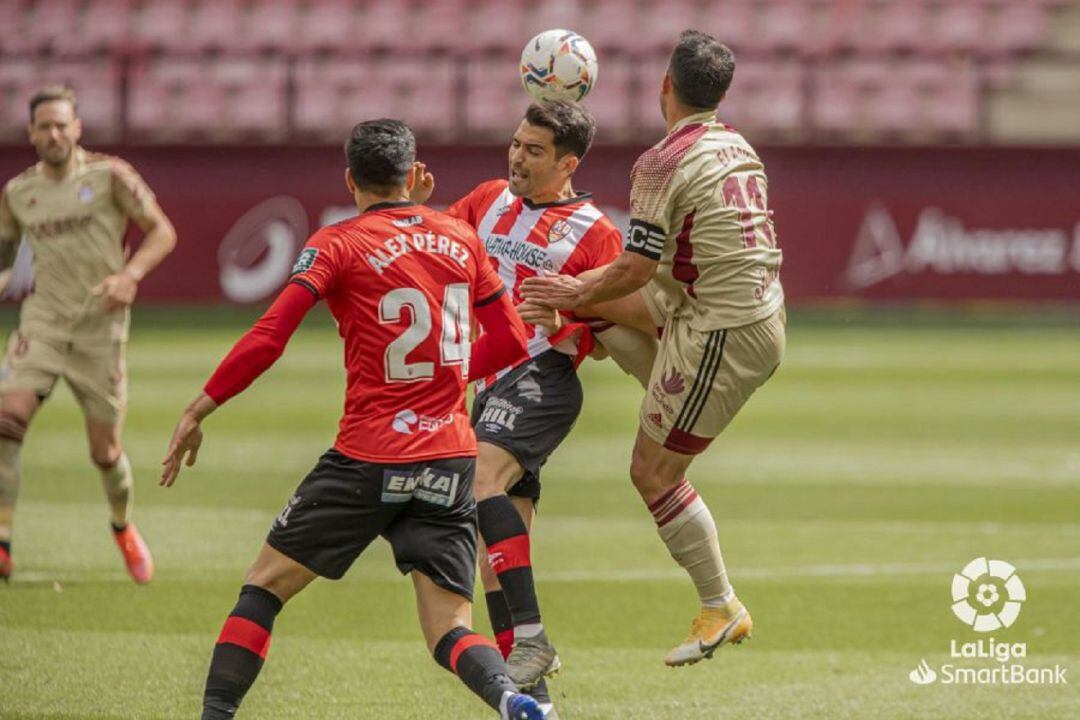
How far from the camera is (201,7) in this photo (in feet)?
Result: 98.7

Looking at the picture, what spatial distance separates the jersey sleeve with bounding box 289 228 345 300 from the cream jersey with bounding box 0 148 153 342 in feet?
13.7

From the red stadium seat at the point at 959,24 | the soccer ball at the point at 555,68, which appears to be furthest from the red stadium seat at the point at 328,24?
the soccer ball at the point at 555,68

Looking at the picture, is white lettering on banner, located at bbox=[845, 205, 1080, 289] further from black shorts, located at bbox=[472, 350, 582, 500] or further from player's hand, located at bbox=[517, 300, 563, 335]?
player's hand, located at bbox=[517, 300, 563, 335]

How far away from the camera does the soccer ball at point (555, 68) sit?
7.66m

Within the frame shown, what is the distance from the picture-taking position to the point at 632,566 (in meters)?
10.1

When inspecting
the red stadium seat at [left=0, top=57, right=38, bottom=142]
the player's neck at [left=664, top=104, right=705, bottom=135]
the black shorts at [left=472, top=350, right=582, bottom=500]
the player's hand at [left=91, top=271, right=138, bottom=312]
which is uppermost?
the player's neck at [left=664, top=104, right=705, bottom=135]

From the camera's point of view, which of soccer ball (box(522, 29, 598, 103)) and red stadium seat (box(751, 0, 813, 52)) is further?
red stadium seat (box(751, 0, 813, 52))

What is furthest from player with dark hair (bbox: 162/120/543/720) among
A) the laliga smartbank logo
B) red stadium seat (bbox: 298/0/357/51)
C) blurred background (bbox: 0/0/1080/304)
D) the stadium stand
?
red stadium seat (bbox: 298/0/357/51)

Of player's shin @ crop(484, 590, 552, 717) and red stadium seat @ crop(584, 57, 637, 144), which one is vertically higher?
player's shin @ crop(484, 590, 552, 717)

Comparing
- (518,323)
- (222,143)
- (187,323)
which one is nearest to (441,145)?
(222,143)

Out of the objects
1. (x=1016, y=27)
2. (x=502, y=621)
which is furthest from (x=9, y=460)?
(x=1016, y=27)

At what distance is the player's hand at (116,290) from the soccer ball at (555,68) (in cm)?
275

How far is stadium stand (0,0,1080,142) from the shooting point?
27.3 metres

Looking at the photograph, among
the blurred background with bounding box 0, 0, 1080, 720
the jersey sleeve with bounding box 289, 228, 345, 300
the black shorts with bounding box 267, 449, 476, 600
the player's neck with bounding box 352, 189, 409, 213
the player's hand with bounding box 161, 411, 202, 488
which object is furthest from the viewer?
the blurred background with bounding box 0, 0, 1080, 720
